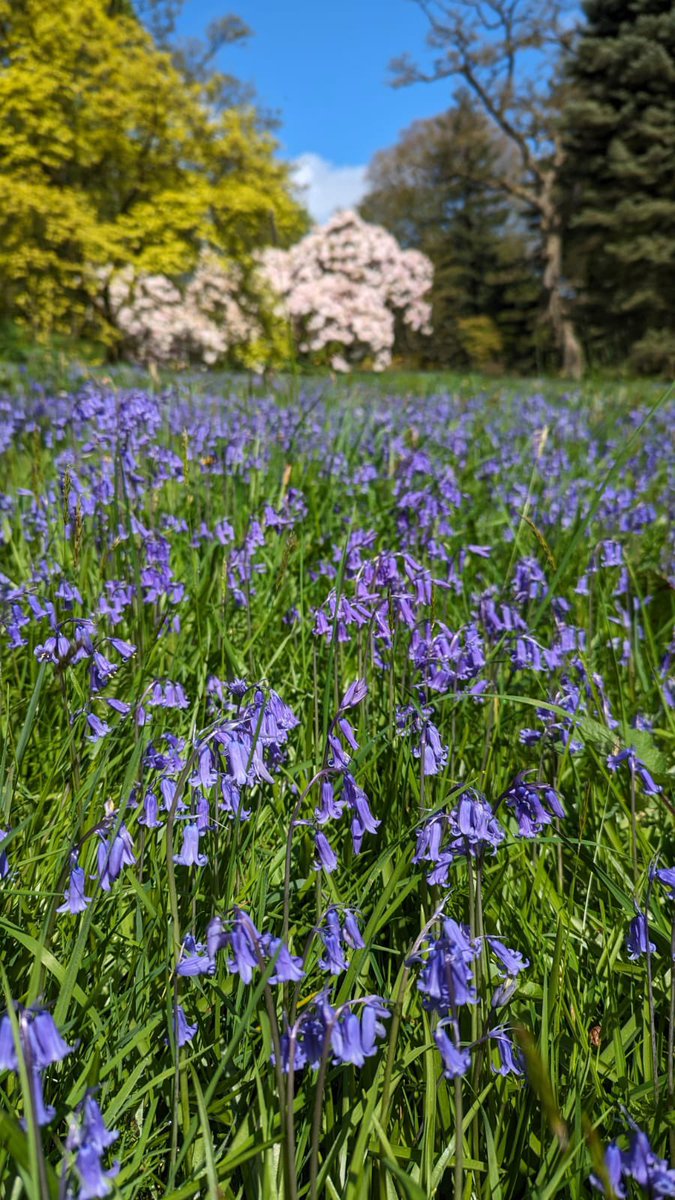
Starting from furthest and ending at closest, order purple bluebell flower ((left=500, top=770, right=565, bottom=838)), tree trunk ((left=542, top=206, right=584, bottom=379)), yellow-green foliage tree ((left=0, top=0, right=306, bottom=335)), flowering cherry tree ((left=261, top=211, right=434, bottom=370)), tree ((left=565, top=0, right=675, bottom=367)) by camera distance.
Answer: tree trunk ((left=542, top=206, right=584, bottom=379)) < tree ((left=565, top=0, right=675, bottom=367)) < flowering cherry tree ((left=261, top=211, right=434, bottom=370)) < yellow-green foliage tree ((left=0, top=0, right=306, bottom=335)) < purple bluebell flower ((left=500, top=770, right=565, bottom=838))

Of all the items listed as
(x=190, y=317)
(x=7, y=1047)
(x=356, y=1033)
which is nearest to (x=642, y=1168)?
(x=356, y=1033)

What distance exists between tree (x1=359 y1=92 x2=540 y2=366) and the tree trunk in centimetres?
645

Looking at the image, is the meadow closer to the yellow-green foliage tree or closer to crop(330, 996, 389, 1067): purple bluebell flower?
crop(330, 996, 389, 1067): purple bluebell flower

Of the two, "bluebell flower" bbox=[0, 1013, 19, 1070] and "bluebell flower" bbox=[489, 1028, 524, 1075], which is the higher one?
"bluebell flower" bbox=[0, 1013, 19, 1070]

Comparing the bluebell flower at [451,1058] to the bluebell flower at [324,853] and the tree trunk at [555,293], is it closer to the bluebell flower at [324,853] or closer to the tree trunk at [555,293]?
the bluebell flower at [324,853]

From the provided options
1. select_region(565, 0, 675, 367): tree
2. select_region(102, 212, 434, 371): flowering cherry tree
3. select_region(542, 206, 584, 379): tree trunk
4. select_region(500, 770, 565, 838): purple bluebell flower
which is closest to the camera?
select_region(500, 770, 565, 838): purple bluebell flower

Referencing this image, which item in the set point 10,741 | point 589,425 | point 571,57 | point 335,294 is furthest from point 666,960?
point 571,57

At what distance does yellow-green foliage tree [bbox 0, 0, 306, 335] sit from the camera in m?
21.6

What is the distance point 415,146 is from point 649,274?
31.6 meters

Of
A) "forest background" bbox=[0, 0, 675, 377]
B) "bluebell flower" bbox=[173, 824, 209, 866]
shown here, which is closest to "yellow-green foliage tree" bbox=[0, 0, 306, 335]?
"forest background" bbox=[0, 0, 675, 377]

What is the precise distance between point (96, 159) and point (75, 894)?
27566 millimetres

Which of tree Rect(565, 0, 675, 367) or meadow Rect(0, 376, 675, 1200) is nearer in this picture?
meadow Rect(0, 376, 675, 1200)

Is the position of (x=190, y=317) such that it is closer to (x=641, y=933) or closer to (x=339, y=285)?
(x=339, y=285)

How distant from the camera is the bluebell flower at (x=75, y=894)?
1251mm
